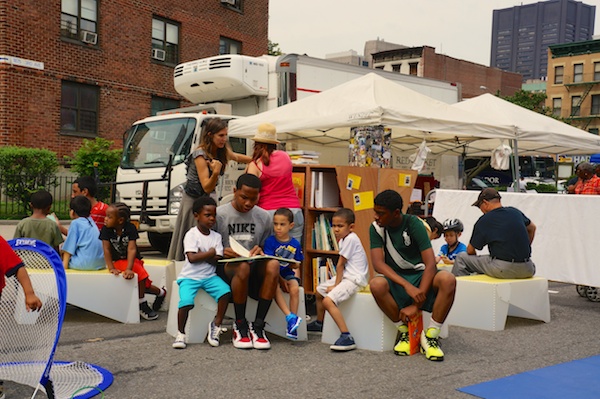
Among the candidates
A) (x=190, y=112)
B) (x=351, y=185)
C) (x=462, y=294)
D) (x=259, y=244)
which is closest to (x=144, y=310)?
(x=259, y=244)

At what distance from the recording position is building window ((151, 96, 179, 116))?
953 inches

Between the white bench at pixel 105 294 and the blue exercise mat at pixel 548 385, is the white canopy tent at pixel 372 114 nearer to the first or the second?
the white bench at pixel 105 294

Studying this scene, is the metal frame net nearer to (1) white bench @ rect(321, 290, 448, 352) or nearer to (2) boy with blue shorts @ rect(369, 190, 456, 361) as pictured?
(1) white bench @ rect(321, 290, 448, 352)

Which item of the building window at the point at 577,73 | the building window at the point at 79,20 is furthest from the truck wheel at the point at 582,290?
the building window at the point at 577,73

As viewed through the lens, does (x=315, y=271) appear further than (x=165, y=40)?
No

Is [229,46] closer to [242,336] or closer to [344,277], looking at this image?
[344,277]

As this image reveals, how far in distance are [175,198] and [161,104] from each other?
14158 millimetres

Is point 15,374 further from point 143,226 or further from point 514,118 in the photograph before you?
point 514,118

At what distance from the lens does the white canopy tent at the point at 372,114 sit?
8.29 m

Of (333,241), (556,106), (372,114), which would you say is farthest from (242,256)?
(556,106)

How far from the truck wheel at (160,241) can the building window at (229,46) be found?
51.2ft

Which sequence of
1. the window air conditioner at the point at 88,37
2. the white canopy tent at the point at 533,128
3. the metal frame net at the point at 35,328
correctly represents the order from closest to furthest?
the metal frame net at the point at 35,328 → the white canopy tent at the point at 533,128 → the window air conditioner at the point at 88,37

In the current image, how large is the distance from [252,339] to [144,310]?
1743mm

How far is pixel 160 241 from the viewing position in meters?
12.7
